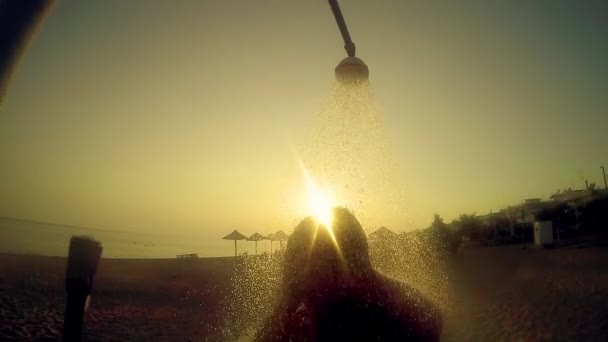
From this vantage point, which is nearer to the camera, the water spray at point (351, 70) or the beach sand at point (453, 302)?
the water spray at point (351, 70)

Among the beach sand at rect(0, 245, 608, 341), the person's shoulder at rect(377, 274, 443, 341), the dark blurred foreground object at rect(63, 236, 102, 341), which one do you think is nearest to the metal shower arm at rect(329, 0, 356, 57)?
the dark blurred foreground object at rect(63, 236, 102, 341)

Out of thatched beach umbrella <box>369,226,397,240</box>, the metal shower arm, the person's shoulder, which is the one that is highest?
the metal shower arm

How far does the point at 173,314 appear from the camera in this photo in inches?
727

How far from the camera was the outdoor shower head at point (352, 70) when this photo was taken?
229 inches

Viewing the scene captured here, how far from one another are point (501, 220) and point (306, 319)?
42042mm

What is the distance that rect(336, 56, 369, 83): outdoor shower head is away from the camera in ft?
19.1

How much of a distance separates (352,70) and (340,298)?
3.89 meters

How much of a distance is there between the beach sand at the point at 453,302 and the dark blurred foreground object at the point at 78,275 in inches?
551

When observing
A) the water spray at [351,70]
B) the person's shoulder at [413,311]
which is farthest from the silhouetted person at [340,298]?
the water spray at [351,70]

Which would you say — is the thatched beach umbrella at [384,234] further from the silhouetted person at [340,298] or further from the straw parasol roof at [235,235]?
the silhouetted person at [340,298]

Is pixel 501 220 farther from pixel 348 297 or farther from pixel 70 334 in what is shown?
pixel 70 334

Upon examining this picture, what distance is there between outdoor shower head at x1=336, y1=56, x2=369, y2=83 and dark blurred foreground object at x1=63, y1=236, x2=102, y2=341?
5.06 m

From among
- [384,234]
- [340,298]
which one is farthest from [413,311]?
[384,234]

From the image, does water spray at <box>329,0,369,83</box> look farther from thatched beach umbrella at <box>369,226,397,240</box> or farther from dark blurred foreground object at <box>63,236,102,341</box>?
thatched beach umbrella at <box>369,226,397,240</box>
